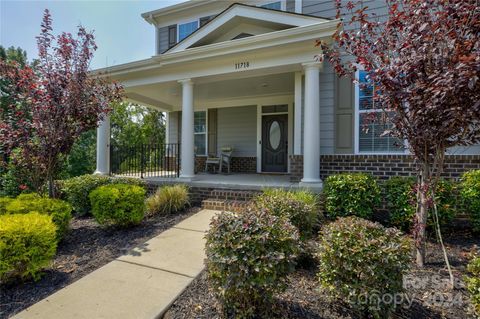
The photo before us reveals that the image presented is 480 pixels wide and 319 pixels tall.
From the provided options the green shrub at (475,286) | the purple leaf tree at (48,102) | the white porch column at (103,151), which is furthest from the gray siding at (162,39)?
the green shrub at (475,286)

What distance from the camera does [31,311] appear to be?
2.24 meters

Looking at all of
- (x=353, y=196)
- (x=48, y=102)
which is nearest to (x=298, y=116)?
(x=353, y=196)

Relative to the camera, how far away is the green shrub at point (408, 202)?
3877mm

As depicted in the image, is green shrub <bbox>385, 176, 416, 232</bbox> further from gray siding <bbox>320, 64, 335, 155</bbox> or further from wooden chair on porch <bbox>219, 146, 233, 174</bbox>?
wooden chair on porch <bbox>219, 146, 233, 174</bbox>

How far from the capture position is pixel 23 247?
2627mm

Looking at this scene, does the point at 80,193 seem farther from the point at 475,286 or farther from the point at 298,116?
the point at 475,286

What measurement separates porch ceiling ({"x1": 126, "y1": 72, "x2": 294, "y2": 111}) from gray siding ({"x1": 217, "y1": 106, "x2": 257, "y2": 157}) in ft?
1.94

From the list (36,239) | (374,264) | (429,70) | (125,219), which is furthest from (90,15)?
(374,264)

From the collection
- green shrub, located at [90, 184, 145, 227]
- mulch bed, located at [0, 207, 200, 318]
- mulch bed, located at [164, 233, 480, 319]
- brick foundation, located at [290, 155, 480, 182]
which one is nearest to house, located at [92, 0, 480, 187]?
brick foundation, located at [290, 155, 480, 182]

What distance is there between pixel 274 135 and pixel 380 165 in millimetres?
4156

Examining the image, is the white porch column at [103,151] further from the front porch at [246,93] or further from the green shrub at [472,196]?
the green shrub at [472,196]

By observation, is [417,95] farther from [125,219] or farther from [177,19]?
[177,19]

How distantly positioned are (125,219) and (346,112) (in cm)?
538

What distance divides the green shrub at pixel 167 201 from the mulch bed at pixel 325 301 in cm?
266
